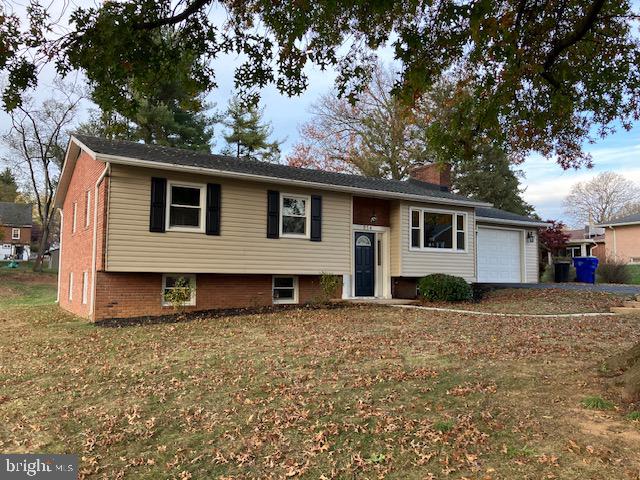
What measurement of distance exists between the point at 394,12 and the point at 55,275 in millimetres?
30699

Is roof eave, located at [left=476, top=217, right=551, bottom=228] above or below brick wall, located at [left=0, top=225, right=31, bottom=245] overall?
below

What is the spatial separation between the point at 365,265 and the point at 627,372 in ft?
35.0

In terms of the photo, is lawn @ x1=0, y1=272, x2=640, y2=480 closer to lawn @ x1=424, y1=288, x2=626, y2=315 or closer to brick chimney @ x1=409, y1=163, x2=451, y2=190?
lawn @ x1=424, y1=288, x2=626, y2=315

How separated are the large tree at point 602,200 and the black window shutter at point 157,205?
4972 centimetres

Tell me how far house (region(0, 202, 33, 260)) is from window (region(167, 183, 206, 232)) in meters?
51.6

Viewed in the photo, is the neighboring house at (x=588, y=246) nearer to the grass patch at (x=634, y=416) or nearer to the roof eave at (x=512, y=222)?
the roof eave at (x=512, y=222)

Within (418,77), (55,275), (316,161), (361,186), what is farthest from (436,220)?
(55,275)

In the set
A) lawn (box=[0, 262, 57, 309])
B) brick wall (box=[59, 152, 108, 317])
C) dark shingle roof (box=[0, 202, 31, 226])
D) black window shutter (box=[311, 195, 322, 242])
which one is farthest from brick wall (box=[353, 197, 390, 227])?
dark shingle roof (box=[0, 202, 31, 226])

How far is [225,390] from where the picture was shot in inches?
221

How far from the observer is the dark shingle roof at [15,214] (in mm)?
54000

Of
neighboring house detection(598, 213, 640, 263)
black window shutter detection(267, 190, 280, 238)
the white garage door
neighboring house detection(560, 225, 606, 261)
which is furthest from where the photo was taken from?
neighboring house detection(560, 225, 606, 261)

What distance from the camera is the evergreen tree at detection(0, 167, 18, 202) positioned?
56969mm

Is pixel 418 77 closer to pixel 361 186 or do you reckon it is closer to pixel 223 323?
pixel 223 323

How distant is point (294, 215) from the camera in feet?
44.0
